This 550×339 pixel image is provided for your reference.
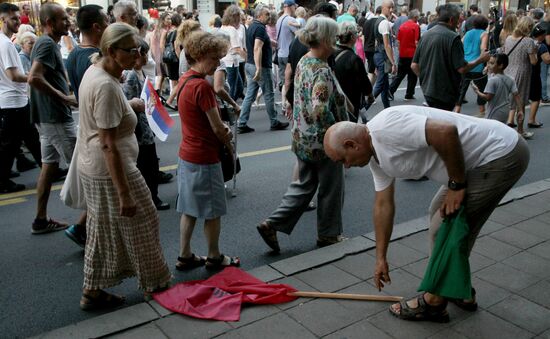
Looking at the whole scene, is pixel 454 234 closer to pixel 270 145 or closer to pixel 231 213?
pixel 231 213

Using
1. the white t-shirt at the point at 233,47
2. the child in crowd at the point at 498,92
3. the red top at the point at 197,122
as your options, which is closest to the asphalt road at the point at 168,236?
the child in crowd at the point at 498,92

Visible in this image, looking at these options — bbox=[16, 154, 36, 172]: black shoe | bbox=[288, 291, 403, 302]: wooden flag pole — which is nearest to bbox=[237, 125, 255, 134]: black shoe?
bbox=[16, 154, 36, 172]: black shoe

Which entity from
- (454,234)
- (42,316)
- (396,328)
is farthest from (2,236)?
(454,234)

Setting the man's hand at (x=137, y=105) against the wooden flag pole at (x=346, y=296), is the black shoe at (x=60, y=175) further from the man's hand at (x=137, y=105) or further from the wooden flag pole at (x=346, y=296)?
the wooden flag pole at (x=346, y=296)

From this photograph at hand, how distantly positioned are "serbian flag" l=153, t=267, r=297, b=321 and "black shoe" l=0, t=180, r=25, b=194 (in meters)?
3.51

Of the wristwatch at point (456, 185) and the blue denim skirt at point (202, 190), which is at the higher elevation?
the wristwatch at point (456, 185)

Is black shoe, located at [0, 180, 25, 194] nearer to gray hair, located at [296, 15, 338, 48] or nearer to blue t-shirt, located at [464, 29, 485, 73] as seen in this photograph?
gray hair, located at [296, 15, 338, 48]

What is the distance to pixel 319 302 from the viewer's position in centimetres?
350

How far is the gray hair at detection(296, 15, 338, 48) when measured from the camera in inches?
165

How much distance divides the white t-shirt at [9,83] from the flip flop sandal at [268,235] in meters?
3.72

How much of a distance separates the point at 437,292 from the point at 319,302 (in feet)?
2.62

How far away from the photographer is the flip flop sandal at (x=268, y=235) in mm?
4375

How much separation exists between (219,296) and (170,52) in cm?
828

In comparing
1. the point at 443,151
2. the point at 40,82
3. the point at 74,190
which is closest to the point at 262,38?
the point at 40,82
